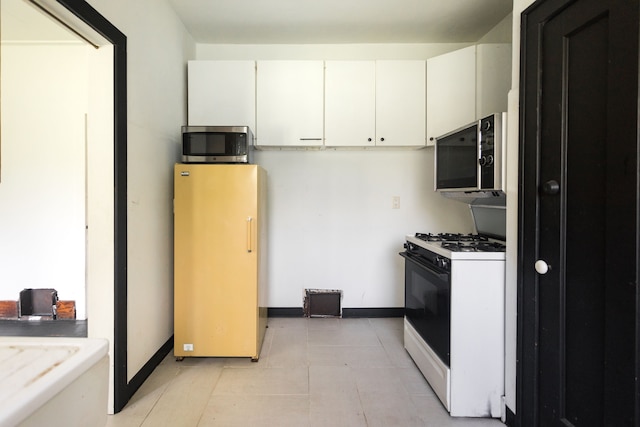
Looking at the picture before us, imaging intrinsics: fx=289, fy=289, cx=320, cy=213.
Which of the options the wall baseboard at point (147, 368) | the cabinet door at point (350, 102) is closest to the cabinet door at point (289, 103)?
the cabinet door at point (350, 102)

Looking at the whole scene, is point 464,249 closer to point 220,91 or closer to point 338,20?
point 338,20

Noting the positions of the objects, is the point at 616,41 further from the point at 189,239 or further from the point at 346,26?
the point at 189,239

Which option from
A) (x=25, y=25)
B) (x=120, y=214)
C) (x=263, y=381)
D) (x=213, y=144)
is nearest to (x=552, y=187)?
(x=263, y=381)

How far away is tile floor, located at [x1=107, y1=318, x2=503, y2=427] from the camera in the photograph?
1.58 metres

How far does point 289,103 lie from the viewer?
8.38ft

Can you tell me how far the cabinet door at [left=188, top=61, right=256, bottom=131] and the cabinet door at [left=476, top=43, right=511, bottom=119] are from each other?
1888 millimetres

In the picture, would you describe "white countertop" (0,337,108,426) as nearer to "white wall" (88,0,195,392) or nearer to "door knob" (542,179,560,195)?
"white wall" (88,0,195,392)

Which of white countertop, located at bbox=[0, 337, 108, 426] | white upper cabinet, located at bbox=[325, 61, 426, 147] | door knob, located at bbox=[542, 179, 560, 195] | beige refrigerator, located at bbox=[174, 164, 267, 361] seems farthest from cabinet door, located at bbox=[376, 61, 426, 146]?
white countertop, located at bbox=[0, 337, 108, 426]

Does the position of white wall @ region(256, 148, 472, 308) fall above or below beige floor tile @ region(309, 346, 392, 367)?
A: above

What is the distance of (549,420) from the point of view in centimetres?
128

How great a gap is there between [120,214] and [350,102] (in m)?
1.96

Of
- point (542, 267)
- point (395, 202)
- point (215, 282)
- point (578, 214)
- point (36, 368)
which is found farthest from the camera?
point (395, 202)

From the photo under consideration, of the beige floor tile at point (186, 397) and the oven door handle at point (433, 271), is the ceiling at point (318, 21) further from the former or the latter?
the beige floor tile at point (186, 397)

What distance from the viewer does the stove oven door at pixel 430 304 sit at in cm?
162
